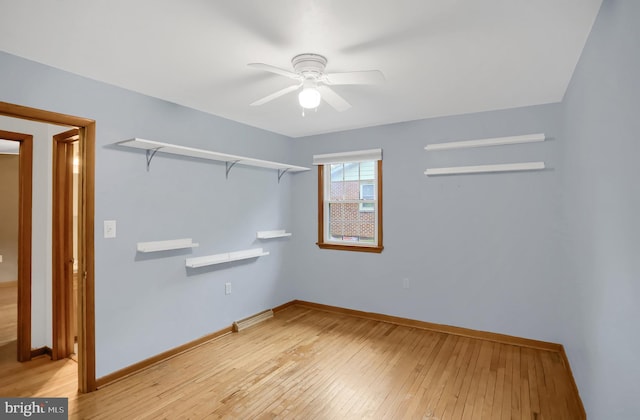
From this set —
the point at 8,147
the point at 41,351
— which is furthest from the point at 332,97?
the point at 8,147

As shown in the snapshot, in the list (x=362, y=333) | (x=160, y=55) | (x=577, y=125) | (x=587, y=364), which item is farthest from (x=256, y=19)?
(x=362, y=333)

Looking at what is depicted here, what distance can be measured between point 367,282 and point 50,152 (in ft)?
12.1

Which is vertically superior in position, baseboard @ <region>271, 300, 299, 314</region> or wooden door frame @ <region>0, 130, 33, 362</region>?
wooden door frame @ <region>0, 130, 33, 362</region>

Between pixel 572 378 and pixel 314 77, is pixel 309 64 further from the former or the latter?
pixel 572 378

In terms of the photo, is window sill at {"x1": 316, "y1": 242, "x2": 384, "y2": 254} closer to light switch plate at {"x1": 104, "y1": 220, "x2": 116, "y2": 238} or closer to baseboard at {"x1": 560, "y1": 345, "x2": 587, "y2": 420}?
baseboard at {"x1": 560, "y1": 345, "x2": 587, "y2": 420}

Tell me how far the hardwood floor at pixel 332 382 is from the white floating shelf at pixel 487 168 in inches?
70.8

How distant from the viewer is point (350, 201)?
4465mm

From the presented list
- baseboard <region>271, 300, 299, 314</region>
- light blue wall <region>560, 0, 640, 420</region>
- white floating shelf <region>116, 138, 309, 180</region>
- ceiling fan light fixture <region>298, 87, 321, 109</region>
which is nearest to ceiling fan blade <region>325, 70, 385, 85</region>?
ceiling fan light fixture <region>298, 87, 321, 109</region>

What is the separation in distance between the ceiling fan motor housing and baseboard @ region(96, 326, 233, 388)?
276 cm

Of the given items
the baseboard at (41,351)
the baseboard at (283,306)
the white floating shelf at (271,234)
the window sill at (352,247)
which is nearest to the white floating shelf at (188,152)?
the white floating shelf at (271,234)

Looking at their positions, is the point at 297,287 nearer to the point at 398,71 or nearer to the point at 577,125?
the point at 398,71

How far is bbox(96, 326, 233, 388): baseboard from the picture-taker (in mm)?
2650

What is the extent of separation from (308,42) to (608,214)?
6.21ft

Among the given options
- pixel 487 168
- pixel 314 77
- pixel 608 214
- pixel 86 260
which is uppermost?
pixel 314 77
